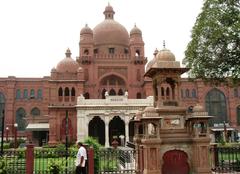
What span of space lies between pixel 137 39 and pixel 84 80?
9.10 meters

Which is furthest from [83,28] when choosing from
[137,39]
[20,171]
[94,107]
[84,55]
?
[20,171]

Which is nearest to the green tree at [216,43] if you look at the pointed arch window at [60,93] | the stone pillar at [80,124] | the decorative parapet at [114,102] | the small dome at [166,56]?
the small dome at [166,56]

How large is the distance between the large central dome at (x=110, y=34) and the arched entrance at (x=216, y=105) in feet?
48.3

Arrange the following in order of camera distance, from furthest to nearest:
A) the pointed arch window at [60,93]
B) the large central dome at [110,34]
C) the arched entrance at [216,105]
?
the arched entrance at [216,105] < the large central dome at [110,34] < the pointed arch window at [60,93]

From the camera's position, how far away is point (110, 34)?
4512cm

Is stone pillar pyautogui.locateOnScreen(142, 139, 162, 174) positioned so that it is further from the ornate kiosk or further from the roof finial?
the roof finial

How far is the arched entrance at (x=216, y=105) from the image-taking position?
158 feet

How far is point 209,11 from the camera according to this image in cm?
1773

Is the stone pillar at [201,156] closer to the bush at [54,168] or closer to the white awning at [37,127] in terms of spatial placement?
the bush at [54,168]

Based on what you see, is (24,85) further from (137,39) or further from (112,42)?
(137,39)

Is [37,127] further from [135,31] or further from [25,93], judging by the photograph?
[135,31]

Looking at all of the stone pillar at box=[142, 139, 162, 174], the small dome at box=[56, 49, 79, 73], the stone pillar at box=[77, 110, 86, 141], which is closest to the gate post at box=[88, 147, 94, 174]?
the stone pillar at box=[142, 139, 162, 174]

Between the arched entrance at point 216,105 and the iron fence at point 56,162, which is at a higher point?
the arched entrance at point 216,105

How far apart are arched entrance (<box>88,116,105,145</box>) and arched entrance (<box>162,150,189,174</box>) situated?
2521cm
